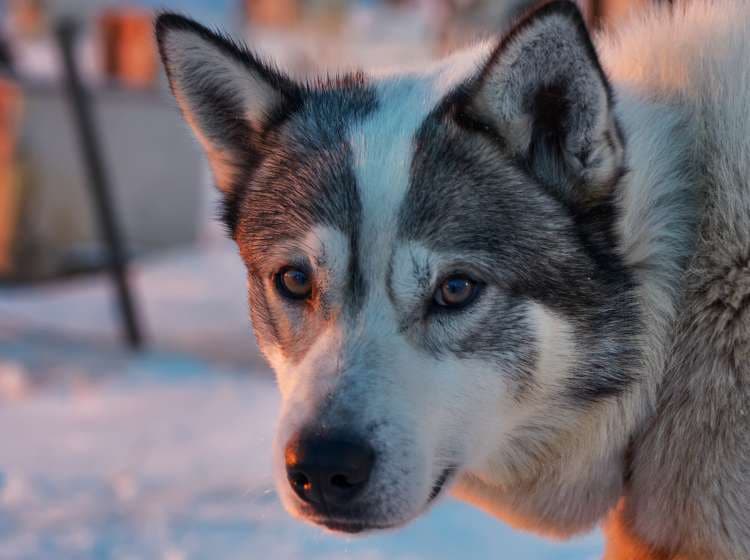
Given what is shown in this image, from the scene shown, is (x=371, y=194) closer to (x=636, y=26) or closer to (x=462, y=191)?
(x=462, y=191)

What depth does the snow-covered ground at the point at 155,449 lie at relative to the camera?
150 inches

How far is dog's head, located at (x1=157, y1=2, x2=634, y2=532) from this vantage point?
225 centimetres

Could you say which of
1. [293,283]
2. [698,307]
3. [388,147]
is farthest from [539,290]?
[293,283]

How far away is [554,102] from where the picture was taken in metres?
2.43

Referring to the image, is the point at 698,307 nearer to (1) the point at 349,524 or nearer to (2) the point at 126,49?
(1) the point at 349,524

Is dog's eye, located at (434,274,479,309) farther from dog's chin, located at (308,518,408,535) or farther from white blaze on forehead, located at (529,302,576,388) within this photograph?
dog's chin, located at (308,518,408,535)

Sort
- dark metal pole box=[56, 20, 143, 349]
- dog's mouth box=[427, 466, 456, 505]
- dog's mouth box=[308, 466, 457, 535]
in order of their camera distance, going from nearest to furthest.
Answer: dog's mouth box=[308, 466, 457, 535], dog's mouth box=[427, 466, 456, 505], dark metal pole box=[56, 20, 143, 349]

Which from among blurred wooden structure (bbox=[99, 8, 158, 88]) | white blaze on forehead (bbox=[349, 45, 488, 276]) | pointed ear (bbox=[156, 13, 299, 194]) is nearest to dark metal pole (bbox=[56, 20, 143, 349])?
pointed ear (bbox=[156, 13, 299, 194])

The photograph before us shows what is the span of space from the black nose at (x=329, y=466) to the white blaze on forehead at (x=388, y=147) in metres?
0.46

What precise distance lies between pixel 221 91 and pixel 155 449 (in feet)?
9.81

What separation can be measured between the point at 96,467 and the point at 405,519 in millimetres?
3181

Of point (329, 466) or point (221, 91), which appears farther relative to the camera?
point (221, 91)

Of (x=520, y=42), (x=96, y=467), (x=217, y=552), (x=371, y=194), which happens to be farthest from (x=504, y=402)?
(x=96, y=467)

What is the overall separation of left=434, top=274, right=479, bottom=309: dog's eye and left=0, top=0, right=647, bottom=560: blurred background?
2.59 feet
